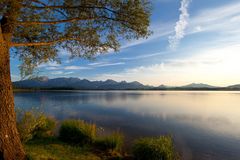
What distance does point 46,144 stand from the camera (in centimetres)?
1170

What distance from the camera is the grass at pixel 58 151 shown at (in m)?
9.36

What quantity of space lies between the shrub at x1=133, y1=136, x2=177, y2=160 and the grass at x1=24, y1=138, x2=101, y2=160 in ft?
7.37

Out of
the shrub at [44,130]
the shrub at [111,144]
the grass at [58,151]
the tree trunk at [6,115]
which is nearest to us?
the tree trunk at [6,115]

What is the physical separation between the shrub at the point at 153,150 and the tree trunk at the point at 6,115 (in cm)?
610

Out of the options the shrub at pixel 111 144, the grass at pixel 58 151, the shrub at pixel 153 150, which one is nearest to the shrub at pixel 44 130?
the grass at pixel 58 151

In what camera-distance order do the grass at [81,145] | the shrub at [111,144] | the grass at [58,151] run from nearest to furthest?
the grass at [58,151]
the grass at [81,145]
the shrub at [111,144]

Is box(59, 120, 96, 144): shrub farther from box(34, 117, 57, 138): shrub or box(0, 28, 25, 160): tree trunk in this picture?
box(0, 28, 25, 160): tree trunk

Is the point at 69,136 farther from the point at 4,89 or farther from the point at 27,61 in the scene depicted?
the point at 4,89

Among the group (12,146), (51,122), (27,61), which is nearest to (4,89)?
(12,146)

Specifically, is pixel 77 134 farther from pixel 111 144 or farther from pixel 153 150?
pixel 153 150

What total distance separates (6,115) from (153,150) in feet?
23.4

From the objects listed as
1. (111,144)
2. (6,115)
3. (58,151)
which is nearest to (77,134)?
(111,144)

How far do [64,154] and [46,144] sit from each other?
2372 millimetres

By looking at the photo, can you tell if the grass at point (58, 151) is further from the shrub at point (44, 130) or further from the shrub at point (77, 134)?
the shrub at point (44, 130)
